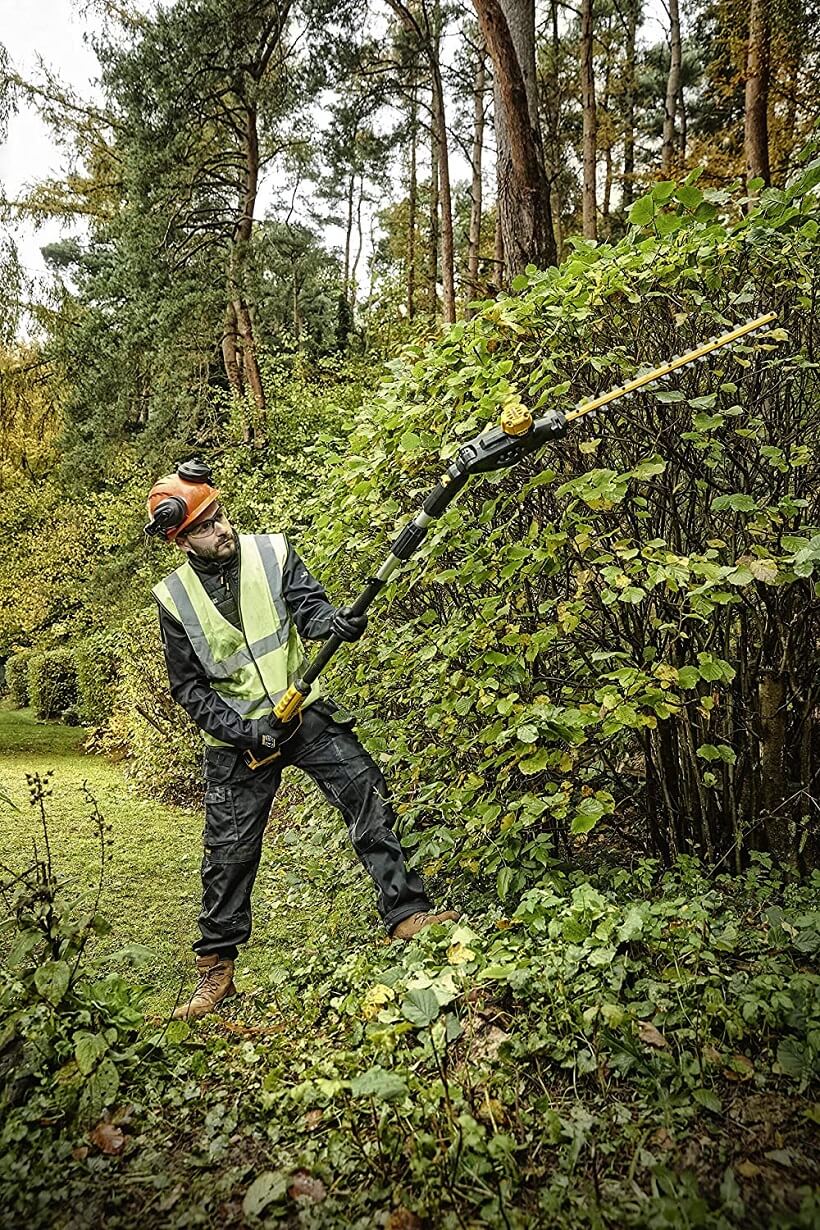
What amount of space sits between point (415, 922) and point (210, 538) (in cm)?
172

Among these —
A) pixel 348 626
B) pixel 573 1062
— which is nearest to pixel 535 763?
pixel 573 1062

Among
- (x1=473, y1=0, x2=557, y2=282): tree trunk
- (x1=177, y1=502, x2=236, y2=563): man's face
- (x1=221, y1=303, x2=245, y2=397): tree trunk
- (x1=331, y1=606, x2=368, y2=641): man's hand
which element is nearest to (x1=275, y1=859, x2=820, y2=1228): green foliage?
(x1=331, y1=606, x2=368, y2=641): man's hand

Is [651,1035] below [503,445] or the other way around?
below

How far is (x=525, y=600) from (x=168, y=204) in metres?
10.3

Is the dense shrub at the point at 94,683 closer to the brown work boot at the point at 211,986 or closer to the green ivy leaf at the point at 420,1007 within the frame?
the brown work boot at the point at 211,986

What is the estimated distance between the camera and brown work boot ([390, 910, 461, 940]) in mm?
2945

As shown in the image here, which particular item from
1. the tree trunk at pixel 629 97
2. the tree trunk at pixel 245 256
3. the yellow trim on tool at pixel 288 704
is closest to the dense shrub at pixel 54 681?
the tree trunk at pixel 245 256

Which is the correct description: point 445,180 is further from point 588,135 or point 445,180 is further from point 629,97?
point 629,97

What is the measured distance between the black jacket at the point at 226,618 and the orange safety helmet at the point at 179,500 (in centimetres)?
19

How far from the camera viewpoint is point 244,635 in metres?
3.26

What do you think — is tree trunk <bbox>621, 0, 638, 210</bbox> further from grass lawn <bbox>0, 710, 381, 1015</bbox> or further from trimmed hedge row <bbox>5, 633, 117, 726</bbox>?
grass lawn <bbox>0, 710, 381, 1015</bbox>

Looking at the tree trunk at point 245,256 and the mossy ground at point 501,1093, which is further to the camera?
the tree trunk at point 245,256

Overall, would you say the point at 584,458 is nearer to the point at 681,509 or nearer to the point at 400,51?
the point at 681,509

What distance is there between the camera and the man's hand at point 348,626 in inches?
119
